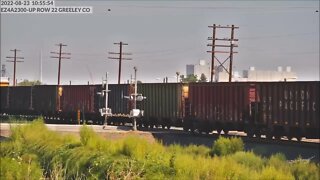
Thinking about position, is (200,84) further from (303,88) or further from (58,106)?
(58,106)

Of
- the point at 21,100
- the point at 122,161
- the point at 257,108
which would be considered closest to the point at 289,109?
the point at 257,108

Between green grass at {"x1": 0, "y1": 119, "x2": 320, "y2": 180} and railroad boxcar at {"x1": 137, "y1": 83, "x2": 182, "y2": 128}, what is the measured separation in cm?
1232

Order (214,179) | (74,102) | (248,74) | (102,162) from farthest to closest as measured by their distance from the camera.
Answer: (248,74) < (74,102) < (102,162) < (214,179)

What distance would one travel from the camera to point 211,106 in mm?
32438

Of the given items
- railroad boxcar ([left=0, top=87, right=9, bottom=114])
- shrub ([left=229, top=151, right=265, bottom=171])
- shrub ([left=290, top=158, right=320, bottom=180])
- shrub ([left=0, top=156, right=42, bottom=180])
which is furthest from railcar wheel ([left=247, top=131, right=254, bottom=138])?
railroad boxcar ([left=0, top=87, right=9, bottom=114])

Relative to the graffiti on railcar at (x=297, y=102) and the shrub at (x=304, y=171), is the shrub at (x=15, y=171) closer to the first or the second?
the shrub at (x=304, y=171)

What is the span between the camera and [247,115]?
97.5 feet

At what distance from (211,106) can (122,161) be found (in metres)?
18.1

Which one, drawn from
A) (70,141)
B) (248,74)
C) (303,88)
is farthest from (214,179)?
(248,74)

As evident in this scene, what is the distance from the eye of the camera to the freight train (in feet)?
86.7

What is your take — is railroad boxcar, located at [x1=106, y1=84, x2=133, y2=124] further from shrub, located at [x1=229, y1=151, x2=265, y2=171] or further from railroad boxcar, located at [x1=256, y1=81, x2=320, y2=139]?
shrub, located at [x1=229, y1=151, x2=265, y2=171]

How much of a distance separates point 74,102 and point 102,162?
103 feet

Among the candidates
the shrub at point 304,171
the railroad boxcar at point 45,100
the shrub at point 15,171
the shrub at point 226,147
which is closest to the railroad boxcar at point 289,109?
the shrub at point 226,147

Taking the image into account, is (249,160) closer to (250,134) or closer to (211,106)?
(250,134)
